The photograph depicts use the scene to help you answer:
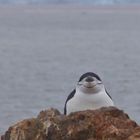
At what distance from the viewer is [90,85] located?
6258mm

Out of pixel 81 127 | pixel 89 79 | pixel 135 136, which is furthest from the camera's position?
pixel 89 79

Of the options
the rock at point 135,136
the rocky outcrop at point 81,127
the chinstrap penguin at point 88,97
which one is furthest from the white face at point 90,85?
the rock at point 135,136

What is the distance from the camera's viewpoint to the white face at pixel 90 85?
6.26 m

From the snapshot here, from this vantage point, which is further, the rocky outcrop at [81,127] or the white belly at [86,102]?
the white belly at [86,102]

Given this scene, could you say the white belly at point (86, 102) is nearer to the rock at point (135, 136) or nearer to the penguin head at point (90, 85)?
the penguin head at point (90, 85)

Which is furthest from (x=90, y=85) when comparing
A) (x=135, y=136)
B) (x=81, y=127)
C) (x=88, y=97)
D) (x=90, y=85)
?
(x=135, y=136)

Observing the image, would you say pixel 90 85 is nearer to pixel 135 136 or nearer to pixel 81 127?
pixel 81 127

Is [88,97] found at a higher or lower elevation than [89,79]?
lower

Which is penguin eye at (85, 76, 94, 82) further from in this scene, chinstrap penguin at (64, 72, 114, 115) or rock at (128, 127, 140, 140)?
rock at (128, 127, 140, 140)

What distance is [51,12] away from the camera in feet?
378

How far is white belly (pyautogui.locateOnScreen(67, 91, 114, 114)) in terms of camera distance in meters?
6.15

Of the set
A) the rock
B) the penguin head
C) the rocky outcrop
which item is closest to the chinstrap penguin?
the penguin head

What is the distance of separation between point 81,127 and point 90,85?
1.65 m

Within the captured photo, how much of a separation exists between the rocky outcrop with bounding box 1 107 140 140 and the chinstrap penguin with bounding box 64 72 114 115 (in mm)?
1294
